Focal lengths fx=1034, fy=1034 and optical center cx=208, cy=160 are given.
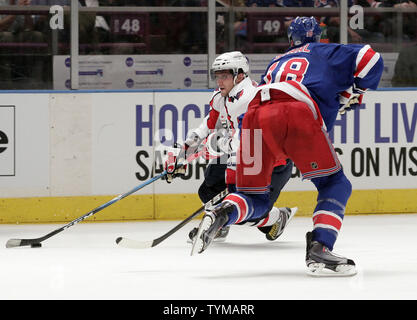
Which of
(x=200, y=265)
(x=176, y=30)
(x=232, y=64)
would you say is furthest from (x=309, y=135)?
(x=176, y=30)

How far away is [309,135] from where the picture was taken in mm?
4469

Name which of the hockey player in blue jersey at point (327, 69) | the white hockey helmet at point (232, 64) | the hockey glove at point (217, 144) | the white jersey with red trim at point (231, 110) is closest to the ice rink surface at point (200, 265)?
the hockey glove at point (217, 144)

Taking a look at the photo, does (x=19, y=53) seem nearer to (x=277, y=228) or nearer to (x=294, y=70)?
(x=277, y=228)

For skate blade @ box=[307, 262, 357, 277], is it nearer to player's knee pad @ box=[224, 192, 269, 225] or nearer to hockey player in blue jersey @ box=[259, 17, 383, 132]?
player's knee pad @ box=[224, 192, 269, 225]

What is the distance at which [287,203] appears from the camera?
7.00 metres

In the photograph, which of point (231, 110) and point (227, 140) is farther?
point (227, 140)

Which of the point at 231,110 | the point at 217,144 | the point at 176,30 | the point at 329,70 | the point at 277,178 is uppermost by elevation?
the point at 176,30

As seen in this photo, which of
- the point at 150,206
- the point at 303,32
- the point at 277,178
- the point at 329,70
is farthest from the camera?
the point at 150,206

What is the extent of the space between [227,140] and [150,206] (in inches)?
47.8

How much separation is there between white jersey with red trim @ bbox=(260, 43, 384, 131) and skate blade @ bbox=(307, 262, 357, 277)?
0.73m

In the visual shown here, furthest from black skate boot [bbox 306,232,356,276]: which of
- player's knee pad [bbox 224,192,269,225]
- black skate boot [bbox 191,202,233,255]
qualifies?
black skate boot [bbox 191,202,233,255]

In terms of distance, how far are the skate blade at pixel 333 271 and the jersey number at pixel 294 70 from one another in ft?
2.77

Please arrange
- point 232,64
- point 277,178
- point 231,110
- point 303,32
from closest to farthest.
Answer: point 303,32 < point 232,64 < point 231,110 < point 277,178
